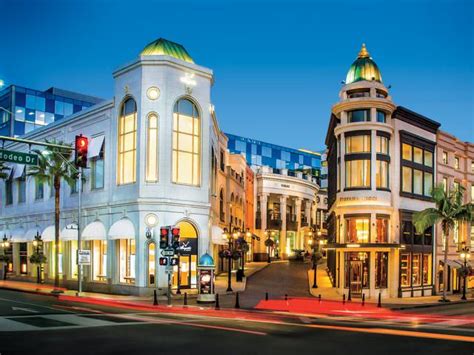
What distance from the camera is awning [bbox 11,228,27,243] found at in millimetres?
57428

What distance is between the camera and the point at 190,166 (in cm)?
4150

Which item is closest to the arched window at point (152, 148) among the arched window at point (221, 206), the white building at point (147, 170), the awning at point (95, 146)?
the white building at point (147, 170)

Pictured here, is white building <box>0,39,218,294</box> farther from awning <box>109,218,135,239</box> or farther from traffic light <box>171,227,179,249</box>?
traffic light <box>171,227,179,249</box>

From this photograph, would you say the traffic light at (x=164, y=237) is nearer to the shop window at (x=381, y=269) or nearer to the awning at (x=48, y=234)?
the shop window at (x=381, y=269)

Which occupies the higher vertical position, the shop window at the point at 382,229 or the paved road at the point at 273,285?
the shop window at the point at 382,229

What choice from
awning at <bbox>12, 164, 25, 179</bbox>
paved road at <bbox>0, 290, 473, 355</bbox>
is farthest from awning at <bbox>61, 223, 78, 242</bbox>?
paved road at <bbox>0, 290, 473, 355</bbox>

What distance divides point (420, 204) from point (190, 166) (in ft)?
67.5

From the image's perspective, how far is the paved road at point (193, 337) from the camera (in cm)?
1527

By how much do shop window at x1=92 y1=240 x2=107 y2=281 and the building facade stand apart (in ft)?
92.8

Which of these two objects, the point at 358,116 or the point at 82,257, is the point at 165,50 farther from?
the point at 82,257

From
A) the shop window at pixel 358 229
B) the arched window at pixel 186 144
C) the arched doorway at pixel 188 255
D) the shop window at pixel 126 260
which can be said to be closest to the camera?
the shop window at pixel 126 260

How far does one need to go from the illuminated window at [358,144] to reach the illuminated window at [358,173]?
2.74ft

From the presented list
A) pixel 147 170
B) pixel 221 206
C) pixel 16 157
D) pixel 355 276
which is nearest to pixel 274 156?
pixel 221 206

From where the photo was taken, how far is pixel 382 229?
44562mm
